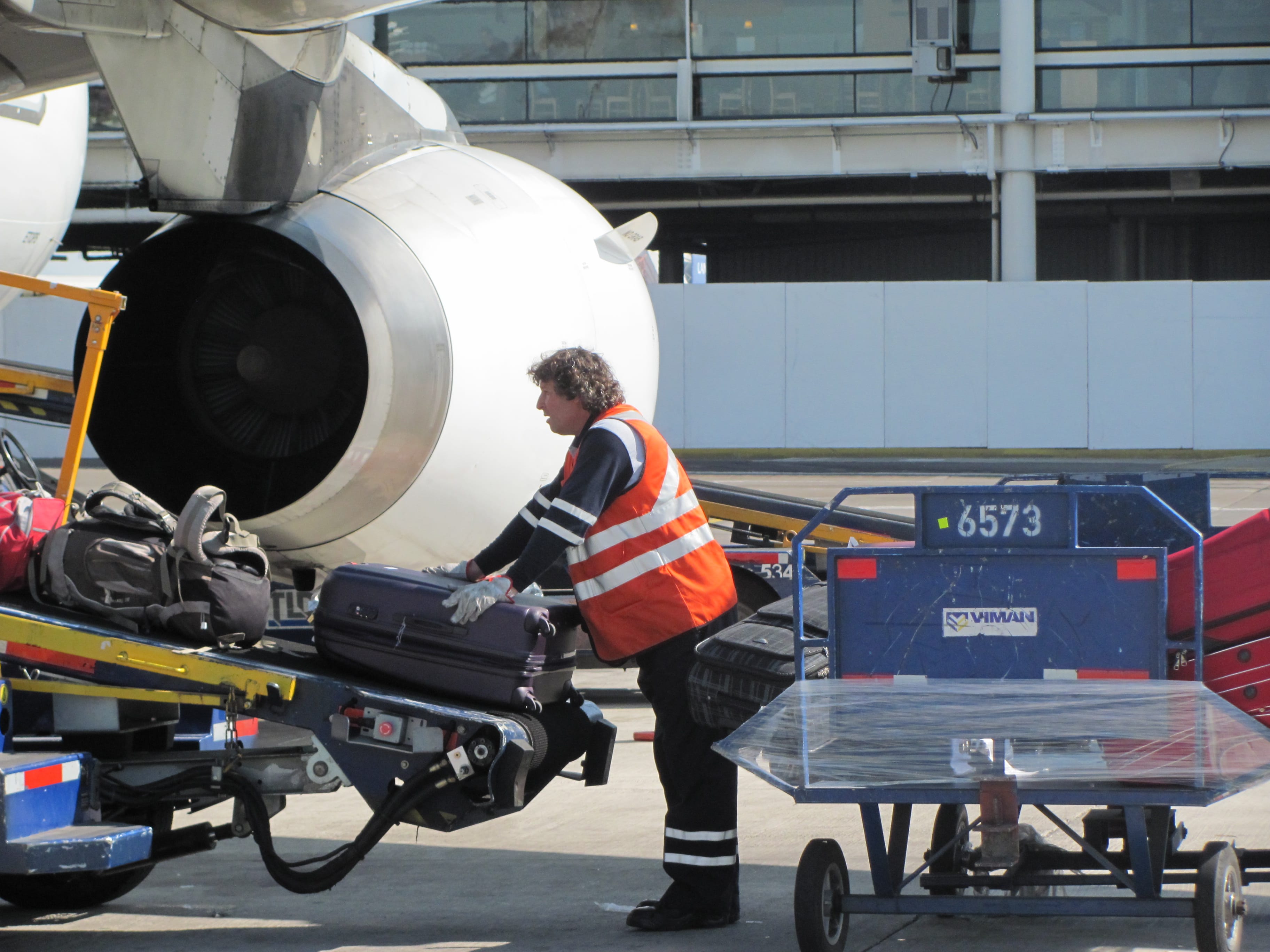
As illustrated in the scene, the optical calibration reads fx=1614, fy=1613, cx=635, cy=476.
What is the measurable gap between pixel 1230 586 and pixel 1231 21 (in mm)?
27699

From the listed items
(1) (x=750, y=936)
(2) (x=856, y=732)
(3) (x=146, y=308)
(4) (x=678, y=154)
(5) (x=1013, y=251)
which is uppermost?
(4) (x=678, y=154)

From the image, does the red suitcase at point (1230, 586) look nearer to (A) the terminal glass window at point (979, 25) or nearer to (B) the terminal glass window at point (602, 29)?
(A) the terminal glass window at point (979, 25)

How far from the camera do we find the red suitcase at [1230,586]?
4406 mm

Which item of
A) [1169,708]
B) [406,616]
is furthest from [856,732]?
[406,616]

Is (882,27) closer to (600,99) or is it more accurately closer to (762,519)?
(600,99)

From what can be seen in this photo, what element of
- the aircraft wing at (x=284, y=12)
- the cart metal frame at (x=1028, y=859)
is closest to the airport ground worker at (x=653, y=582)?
the cart metal frame at (x=1028, y=859)

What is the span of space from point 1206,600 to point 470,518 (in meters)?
3.26

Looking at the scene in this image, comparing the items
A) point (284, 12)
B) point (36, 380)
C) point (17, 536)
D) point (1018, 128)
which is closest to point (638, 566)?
point (17, 536)

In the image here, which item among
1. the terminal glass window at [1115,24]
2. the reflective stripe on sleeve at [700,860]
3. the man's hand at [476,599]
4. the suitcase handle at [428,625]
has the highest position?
the terminal glass window at [1115,24]

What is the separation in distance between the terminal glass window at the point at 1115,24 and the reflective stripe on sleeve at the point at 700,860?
87.9 ft

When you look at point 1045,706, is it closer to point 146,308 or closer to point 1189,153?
point 146,308

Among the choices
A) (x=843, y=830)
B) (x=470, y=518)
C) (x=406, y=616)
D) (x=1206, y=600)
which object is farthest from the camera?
(x=470, y=518)

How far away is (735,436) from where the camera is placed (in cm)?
2598

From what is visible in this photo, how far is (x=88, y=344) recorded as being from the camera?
5305 millimetres
